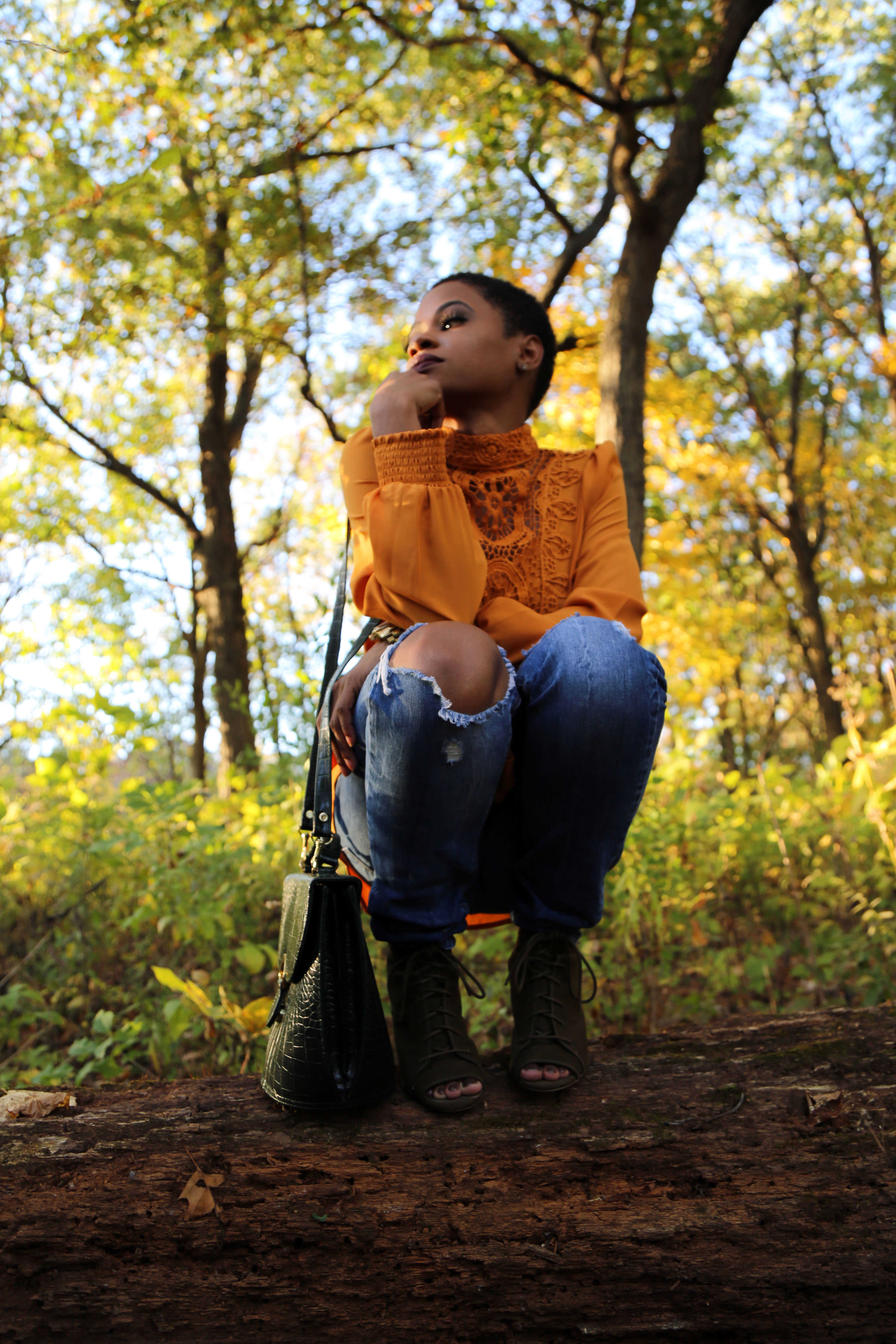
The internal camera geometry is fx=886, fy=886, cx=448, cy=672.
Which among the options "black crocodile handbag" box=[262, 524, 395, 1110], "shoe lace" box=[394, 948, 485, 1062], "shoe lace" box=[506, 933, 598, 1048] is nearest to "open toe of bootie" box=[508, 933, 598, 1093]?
"shoe lace" box=[506, 933, 598, 1048]

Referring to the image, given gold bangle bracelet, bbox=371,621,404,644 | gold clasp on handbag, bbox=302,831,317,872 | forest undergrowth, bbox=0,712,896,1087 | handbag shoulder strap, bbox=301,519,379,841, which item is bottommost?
forest undergrowth, bbox=0,712,896,1087

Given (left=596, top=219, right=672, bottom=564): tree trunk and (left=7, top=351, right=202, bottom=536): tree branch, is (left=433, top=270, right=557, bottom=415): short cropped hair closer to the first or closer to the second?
(left=596, top=219, right=672, bottom=564): tree trunk

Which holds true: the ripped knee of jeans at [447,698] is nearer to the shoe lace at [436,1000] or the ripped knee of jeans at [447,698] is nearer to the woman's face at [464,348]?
the shoe lace at [436,1000]

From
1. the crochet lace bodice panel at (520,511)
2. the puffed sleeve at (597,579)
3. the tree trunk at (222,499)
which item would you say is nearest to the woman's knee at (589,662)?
the puffed sleeve at (597,579)

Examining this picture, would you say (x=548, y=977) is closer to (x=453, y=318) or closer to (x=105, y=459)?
(x=453, y=318)

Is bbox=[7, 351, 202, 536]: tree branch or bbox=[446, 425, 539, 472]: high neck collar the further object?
bbox=[7, 351, 202, 536]: tree branch

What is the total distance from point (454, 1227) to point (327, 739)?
32.1 inches

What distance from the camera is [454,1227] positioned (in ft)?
4.36

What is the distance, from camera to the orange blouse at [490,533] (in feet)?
5.45

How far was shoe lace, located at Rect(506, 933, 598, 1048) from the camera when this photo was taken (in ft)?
5.36

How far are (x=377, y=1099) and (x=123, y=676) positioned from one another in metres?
3.74

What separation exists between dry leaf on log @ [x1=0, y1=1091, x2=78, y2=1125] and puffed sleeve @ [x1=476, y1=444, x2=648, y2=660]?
1.20 m

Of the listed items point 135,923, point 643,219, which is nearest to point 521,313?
point 135,923

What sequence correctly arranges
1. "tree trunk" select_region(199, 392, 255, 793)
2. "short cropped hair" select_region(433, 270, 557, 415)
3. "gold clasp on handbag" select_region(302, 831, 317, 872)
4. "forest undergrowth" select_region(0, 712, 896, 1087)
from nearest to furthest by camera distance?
"gold clasp on handbag" select_region(302, 831, 317, 872), "short cropped hair" select_region(433, 270, 557, 415), "forest undergrowth" select_region(0, 712, 896, 1087), "tree trunk" select_region(199, 392, 255, 793)
